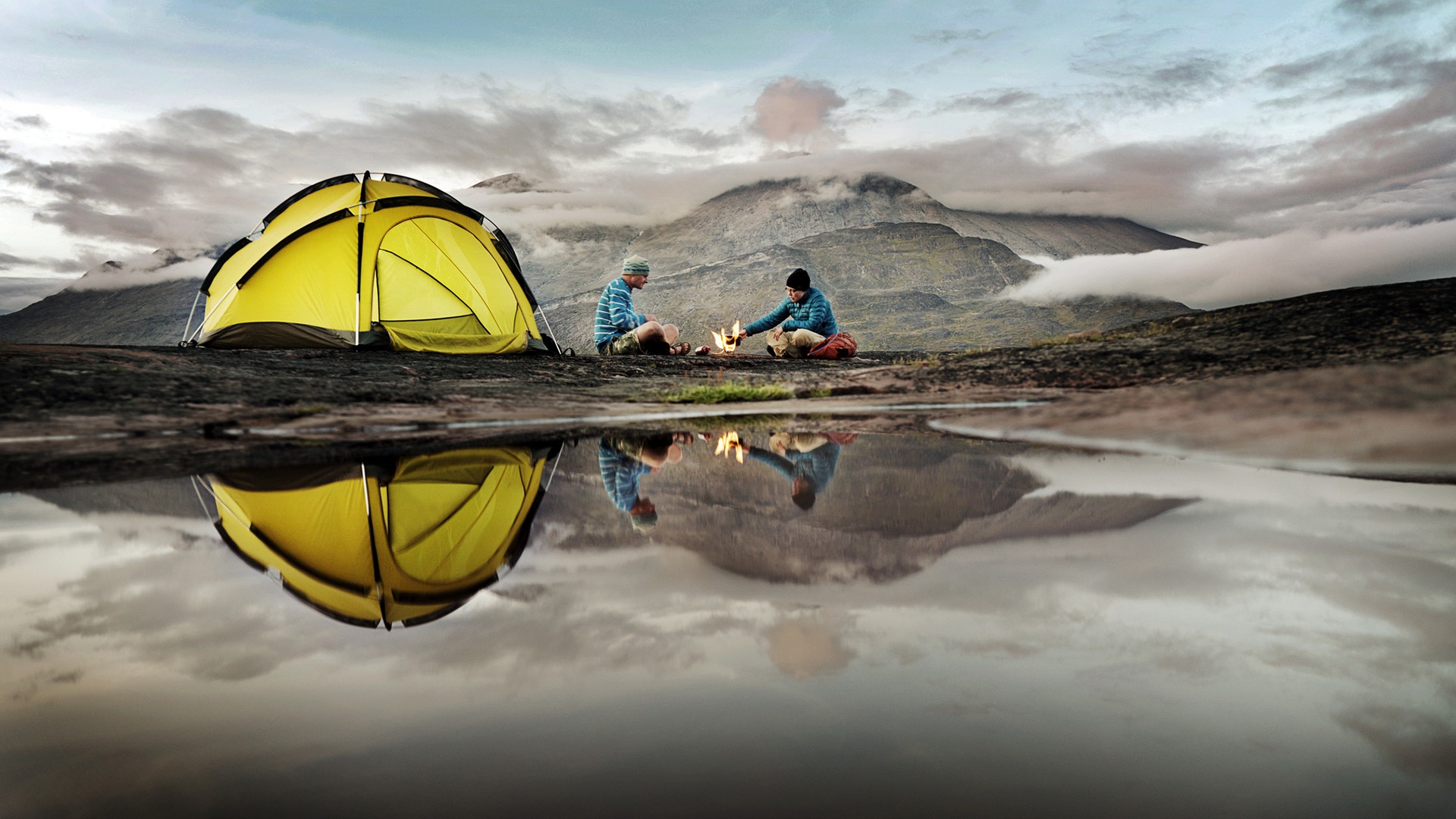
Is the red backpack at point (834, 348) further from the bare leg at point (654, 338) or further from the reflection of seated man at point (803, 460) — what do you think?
the reflection of seated man at point (803, 460)

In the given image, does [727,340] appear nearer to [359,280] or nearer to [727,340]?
[727,340]

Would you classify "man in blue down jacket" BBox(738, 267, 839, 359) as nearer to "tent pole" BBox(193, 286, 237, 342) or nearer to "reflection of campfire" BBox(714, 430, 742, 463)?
"tent pole" BBox(193, 286, 237, 342)

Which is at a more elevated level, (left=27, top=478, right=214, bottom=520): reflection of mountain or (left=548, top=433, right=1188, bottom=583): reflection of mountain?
(left=27, top=478, right=214, bottom=520): reflection of mountain

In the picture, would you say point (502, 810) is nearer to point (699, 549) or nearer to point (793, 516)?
point (699, 549)

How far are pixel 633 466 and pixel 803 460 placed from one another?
0.91m

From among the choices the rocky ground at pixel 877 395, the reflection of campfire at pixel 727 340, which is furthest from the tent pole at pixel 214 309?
the reflection of campfire at pixel 727 340

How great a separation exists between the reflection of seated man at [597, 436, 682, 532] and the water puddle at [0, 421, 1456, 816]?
7cm

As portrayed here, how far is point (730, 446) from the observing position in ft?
17.3

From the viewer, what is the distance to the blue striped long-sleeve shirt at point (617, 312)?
16250 mm

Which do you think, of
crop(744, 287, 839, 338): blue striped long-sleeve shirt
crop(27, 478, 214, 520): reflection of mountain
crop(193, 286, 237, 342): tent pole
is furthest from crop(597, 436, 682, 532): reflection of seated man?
crop(744, 287, 839, 338): blue striped long-sleeve shirt

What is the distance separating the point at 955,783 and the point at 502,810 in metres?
0.65

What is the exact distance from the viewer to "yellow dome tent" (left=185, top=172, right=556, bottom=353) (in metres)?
13.8

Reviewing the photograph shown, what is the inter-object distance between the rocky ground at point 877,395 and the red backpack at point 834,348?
13.5ft

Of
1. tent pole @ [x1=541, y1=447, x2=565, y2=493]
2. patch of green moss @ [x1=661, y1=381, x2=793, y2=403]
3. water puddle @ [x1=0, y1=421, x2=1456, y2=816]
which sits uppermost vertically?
patch of green moss @ [x1=661, y1=381, x2=793, y2=403]
